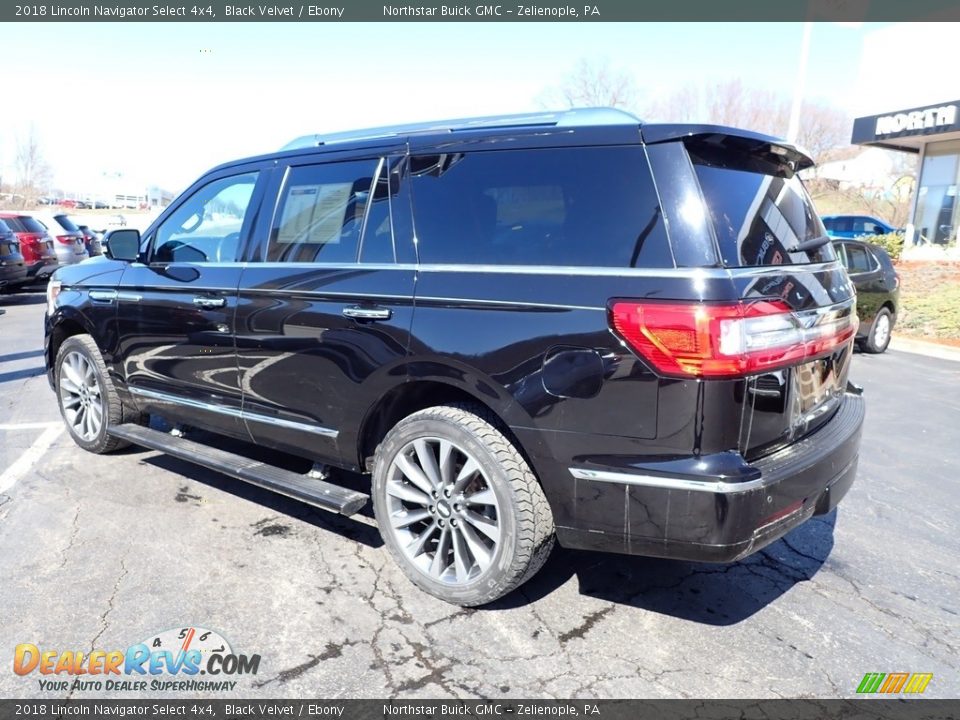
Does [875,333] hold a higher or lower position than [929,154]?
lower

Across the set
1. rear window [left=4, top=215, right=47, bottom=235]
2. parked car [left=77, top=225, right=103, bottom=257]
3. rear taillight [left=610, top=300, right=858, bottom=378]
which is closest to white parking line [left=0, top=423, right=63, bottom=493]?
rear taillight [left=610, top=300, right=858, bottom=378]

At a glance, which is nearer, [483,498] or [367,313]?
[483,498]

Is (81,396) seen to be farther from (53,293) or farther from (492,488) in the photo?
(492,488)

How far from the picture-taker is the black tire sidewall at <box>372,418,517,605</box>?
2.96 meters

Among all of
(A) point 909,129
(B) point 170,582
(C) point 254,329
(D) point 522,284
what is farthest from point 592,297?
(A) point 909,129

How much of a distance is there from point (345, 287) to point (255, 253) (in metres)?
0.84

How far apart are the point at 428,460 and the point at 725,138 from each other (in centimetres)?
184

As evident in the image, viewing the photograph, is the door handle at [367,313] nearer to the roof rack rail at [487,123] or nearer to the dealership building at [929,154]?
the roof rack rail at [487,123]

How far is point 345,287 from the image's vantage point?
3.47 metres

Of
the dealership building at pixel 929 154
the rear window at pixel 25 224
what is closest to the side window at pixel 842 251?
the dealership building at pixel 929 154

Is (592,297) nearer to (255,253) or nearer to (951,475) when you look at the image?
(255,253)

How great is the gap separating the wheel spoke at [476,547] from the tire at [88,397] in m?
2.90

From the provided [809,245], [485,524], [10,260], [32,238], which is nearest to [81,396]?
[485,524]

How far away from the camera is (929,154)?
2398cm
